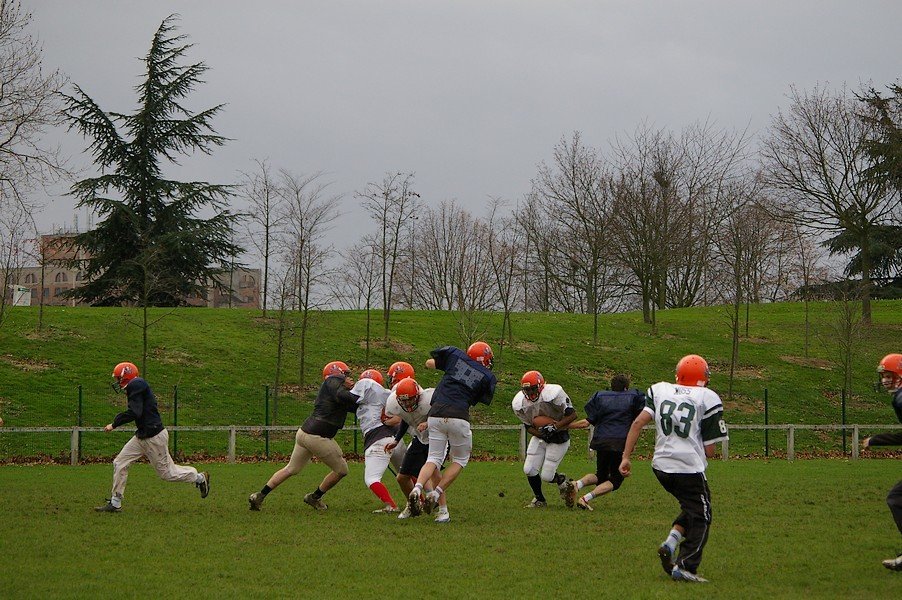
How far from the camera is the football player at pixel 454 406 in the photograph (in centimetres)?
1282

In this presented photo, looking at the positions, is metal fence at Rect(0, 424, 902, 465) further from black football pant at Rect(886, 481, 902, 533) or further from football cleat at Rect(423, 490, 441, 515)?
Answer: black football pant at Rect(886, 481, 902, 533)

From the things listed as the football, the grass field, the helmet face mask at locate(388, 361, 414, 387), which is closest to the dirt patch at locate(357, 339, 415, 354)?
the grass field

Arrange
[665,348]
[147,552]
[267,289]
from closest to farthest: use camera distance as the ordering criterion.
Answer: [147,552], [267,289], [665,348]

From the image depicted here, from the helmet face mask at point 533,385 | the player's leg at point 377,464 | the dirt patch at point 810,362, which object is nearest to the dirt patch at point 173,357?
the player's leg at point 377,464

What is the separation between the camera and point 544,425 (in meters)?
14.6

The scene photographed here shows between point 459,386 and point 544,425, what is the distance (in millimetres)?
2247

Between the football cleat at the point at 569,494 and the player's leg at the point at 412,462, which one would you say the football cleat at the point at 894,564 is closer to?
the football cleat at the point at 569,494

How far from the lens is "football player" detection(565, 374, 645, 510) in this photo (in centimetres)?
1430

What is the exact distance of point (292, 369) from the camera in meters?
36.5

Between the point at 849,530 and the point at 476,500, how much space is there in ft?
19.0

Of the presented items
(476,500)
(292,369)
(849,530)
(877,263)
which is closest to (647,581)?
(849,530)

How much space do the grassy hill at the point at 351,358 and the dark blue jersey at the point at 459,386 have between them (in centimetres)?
1869

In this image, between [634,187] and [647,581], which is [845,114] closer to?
[634,187]

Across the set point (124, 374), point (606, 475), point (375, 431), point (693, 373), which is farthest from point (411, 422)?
point (693, 373)
